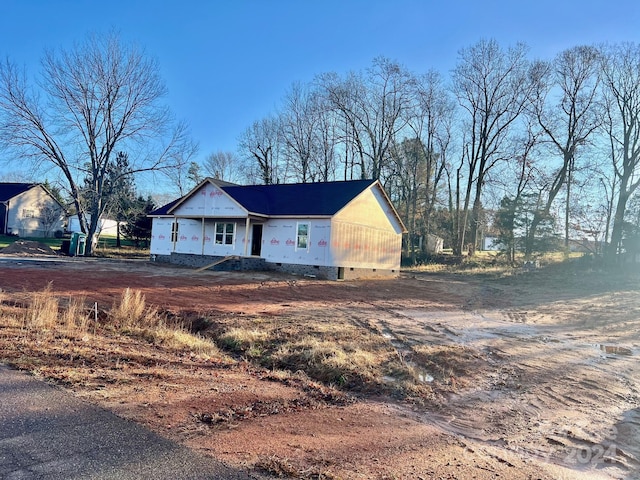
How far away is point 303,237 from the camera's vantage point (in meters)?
23.0

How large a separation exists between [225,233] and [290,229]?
14.5 feet

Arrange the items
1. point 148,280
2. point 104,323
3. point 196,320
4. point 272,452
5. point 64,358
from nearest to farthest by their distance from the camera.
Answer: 1. point 272,452
2. point 64,358
3. point 104,323
4. point 196,320
5. point 148,280

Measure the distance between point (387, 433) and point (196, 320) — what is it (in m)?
6.74

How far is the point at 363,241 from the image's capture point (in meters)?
24.9

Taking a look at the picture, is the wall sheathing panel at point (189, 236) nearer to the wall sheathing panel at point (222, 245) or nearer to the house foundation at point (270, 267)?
the house foundation at point (270, 267)

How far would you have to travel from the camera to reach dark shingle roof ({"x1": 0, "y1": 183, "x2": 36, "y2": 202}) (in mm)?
44844

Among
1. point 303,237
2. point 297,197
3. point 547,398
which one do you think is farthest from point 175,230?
point 547,398

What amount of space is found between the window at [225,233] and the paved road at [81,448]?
20959mm

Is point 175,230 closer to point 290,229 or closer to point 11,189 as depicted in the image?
point 290,229

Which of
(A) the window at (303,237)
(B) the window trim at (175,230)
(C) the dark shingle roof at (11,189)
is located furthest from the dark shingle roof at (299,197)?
(C) the dark shingle roof at (11,189)

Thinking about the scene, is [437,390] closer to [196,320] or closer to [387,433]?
[387,433]

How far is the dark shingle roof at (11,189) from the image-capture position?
1766 inches

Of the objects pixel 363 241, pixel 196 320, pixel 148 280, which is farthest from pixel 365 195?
pixel 196 320

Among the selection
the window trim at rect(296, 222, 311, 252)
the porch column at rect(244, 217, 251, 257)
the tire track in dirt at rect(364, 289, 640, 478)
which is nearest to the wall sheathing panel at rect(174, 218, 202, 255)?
the porch column at rect(244, 217, 251, 257)
